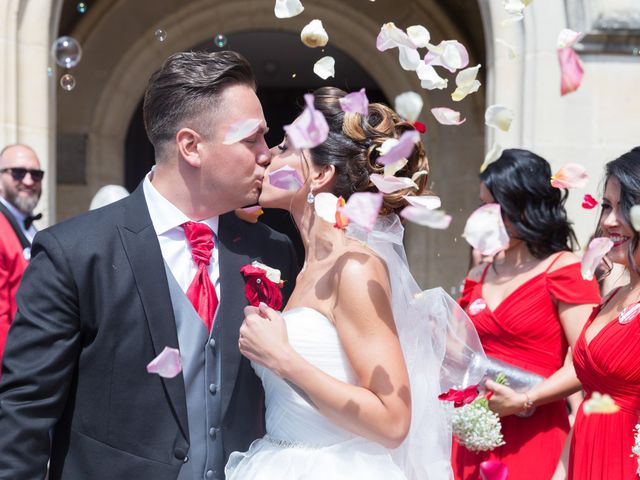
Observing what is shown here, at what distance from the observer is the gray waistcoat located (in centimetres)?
245

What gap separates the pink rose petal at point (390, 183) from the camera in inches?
95.6

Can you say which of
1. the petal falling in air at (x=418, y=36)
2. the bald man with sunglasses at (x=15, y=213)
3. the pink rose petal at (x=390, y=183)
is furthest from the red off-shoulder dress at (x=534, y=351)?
the bald man with sunglasses at (x=15, y=213)

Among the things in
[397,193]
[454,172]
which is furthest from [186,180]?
[454,172]

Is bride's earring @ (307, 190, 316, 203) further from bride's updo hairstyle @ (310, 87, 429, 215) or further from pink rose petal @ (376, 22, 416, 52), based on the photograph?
pink rose petal @ (376, 22, 416, 52)

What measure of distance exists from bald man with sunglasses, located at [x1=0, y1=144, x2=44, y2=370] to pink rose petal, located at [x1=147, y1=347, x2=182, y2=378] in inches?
113

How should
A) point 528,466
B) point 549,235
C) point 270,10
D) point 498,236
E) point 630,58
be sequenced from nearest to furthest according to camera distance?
point 498,236 → point 528,466 → point 549,235 → point 630,58 → point 270,10

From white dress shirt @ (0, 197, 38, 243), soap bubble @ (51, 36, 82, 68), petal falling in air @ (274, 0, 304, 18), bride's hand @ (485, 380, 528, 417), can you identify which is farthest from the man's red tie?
soap bubble @ (51, 36, 82, 68)

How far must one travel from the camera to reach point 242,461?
8.04 feet

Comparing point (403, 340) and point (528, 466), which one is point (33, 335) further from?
point (528, 466)

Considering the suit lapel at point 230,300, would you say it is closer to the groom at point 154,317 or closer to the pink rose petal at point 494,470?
the groom at point 154,317

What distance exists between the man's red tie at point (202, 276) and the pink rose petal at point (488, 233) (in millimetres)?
769

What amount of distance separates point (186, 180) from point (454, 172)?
5.98 meters

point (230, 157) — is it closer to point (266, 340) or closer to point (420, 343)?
point (266, 340)

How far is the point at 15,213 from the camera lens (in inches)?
213
